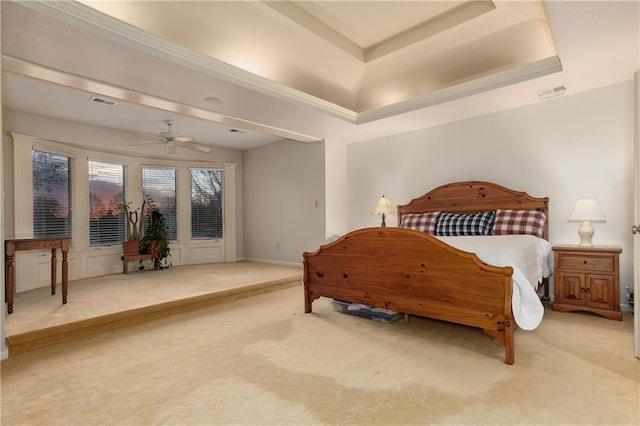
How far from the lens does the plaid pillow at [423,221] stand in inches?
176

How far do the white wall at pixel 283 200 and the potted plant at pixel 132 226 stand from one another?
2.12m

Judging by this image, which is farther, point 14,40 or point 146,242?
point 146,242

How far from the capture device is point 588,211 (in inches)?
130

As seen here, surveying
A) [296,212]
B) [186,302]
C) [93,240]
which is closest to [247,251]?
[296,212]

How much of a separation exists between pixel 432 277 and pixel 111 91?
3.64 m

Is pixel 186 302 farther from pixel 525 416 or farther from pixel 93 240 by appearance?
pixel 525 416

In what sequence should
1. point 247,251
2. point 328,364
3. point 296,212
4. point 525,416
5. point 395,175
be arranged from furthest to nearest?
point 247,251, point 296,212, point 395,175, point 328,364, point 525,416

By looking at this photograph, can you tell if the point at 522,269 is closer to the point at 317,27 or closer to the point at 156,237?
the point at 317,27

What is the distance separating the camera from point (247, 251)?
730cm

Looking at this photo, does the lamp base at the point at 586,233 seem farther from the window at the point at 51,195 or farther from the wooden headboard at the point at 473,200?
the window at the point at 51,195

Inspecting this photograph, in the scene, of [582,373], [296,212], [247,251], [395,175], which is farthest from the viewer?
[247,251]

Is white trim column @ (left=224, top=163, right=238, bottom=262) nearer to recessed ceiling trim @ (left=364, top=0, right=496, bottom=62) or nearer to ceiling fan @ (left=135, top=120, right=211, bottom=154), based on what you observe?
ceiling fan @ (left=135, top=120, right=211, bottom=154)

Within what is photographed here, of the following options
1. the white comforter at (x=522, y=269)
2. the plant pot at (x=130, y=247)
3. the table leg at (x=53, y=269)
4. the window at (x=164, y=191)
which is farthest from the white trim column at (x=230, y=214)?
the white comforter at (x=522, y=269)

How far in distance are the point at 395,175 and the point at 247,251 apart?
3782mm
